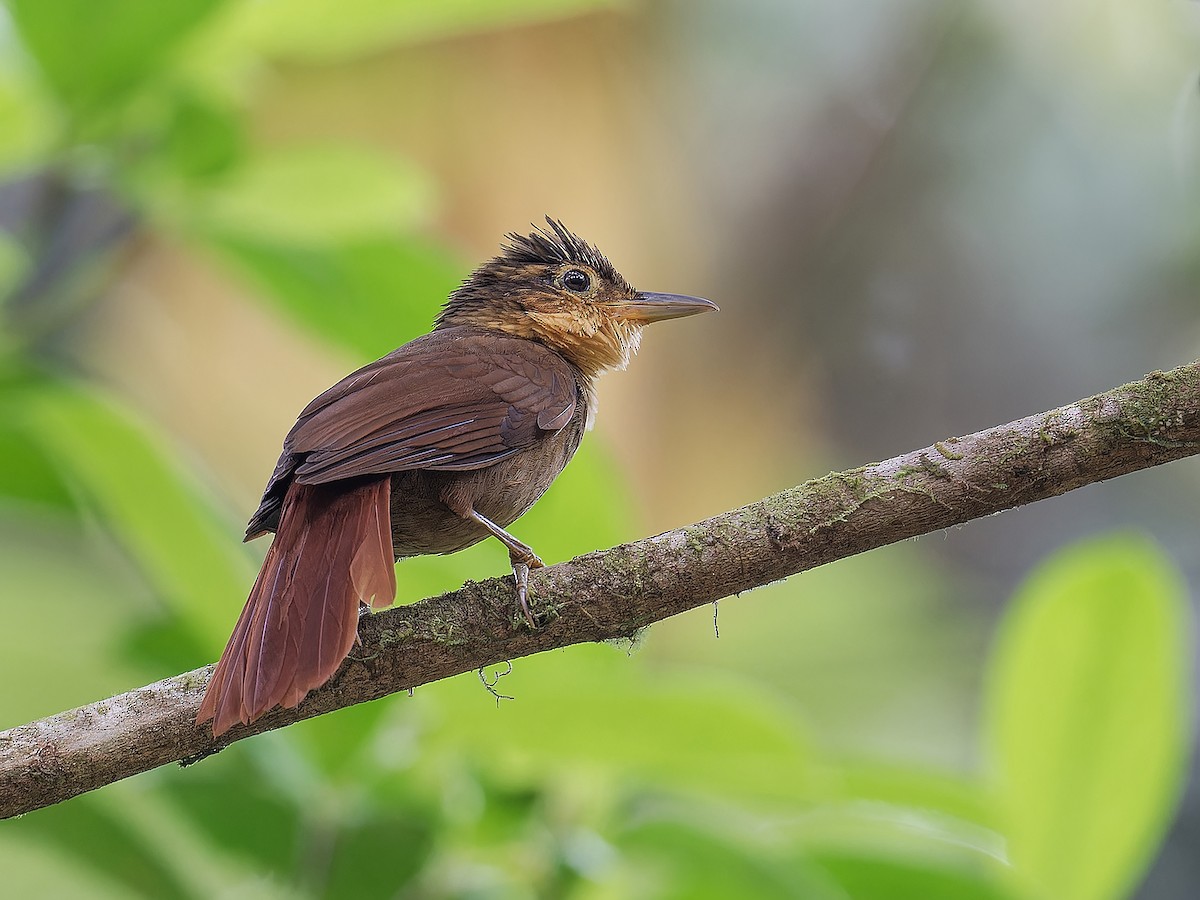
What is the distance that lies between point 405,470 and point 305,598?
0.39m

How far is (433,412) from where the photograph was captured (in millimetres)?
2303

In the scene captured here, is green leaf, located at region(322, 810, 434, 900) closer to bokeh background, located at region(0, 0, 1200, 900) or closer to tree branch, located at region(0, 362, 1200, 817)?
bokeh background, located at region(0, 0, 1200, 900)

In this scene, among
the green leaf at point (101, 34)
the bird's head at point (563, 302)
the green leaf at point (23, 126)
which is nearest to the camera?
the green leaf at point (101, 34)

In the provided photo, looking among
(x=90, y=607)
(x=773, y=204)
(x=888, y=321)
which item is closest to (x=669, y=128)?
(x=773, y=204)

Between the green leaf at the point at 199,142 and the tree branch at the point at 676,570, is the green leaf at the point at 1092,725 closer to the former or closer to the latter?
the tree branch at the point at 676,570

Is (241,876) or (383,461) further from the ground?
(383,461)

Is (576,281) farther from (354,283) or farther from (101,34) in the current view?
(101,34)

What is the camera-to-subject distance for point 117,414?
2.22m

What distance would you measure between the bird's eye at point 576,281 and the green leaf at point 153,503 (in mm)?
1170

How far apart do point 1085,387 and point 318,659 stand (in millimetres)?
7179

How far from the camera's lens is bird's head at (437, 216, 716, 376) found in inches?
117

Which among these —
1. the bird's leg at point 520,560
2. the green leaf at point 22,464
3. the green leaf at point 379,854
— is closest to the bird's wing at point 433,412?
the bird's leg at point 520,560

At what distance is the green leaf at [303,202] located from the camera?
256 cm

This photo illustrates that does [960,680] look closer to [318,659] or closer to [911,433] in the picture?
[911,433]
